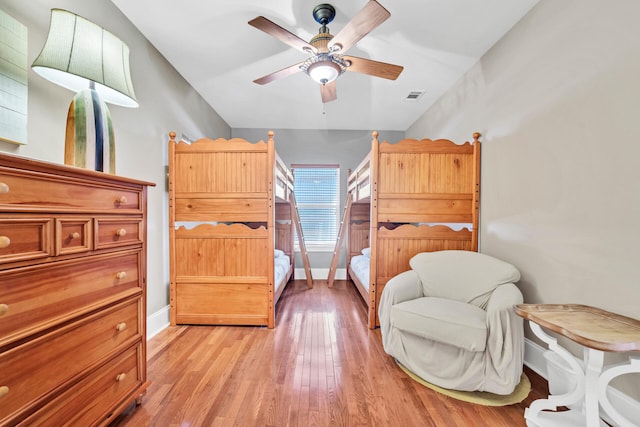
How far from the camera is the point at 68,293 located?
1072 mm

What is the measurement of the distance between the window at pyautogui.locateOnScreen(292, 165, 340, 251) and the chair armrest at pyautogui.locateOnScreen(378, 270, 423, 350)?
2719mm

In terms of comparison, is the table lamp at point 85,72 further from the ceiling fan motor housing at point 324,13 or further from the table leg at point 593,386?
the table leg at point 593,386

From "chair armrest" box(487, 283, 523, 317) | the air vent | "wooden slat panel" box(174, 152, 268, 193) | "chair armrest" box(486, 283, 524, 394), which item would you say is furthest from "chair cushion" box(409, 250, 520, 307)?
the air vent

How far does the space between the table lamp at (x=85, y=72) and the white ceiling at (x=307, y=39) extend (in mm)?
940

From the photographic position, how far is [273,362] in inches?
79.4

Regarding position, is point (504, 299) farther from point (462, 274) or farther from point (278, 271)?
point (278, 271)

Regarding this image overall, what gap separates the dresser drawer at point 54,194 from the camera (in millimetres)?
868

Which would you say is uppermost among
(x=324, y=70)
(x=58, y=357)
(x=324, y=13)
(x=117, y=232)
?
(x=324, y=13)

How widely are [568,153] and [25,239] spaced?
9.13 feet

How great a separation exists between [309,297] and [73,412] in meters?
2.80

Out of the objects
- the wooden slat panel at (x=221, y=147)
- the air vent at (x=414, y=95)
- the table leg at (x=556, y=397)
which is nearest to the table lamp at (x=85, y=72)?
the wooden slat panel at (x=221, y=147)

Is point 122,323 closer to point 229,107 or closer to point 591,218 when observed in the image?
point 591,218

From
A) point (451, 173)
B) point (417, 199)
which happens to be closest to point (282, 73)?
point (417, 199)

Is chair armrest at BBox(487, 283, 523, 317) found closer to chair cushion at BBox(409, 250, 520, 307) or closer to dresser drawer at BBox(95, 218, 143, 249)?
chair cushion at BBox(409, 250, 520, 307)
